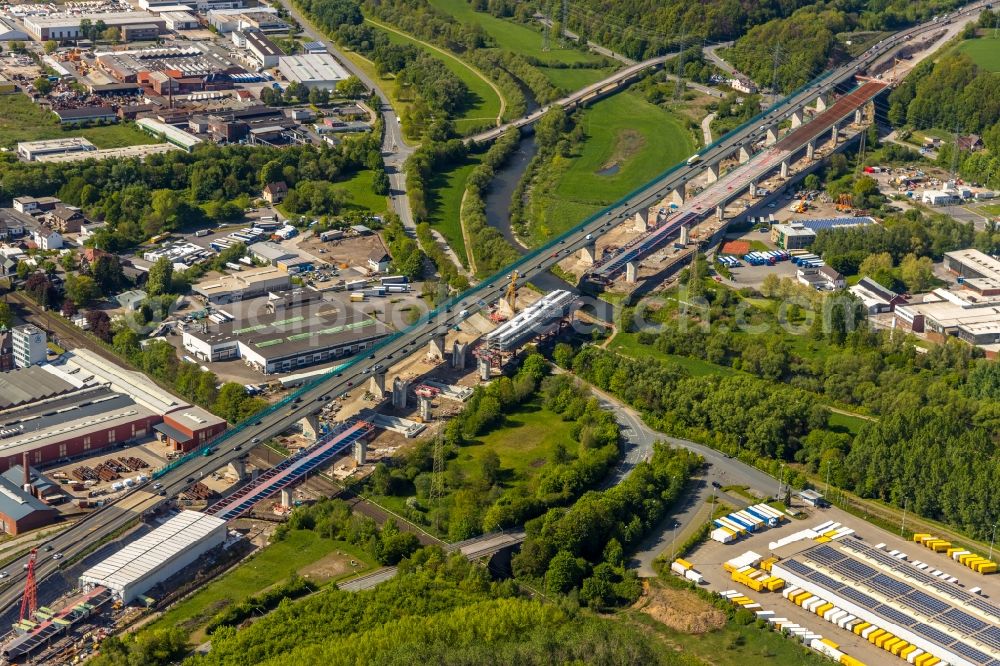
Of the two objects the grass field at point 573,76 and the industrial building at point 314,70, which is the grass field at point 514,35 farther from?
the industrial building at point 314,70

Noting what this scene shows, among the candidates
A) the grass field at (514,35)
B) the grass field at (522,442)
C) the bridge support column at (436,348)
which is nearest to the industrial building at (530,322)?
the bridge support column at (436,348)

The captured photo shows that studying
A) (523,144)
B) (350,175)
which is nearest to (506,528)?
(350,175)

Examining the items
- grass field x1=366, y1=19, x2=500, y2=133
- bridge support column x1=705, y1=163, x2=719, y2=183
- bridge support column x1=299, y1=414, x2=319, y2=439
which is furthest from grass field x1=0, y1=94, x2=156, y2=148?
bridge support column x1=299, y1=414, x2=319, y2=439

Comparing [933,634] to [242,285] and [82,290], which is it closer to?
[242,285]

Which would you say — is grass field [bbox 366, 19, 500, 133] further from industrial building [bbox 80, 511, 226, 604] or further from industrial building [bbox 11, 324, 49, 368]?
industrial building [bbox 80, 511, 226, 604]

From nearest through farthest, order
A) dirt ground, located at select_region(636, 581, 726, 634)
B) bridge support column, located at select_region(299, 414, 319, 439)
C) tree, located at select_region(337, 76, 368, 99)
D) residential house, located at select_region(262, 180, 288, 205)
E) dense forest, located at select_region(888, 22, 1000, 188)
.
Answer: dirt ground, located at select_region(636, 581, 726, 634) → bridge support column, located at select_region(299, 414, 319, 439) → residential house, located at select_region(262, 180, 288, 205) → dense forest, located at select_region(888, 22, 1000, 188) → tree, located at select_region(337, 76, 368, 99)
